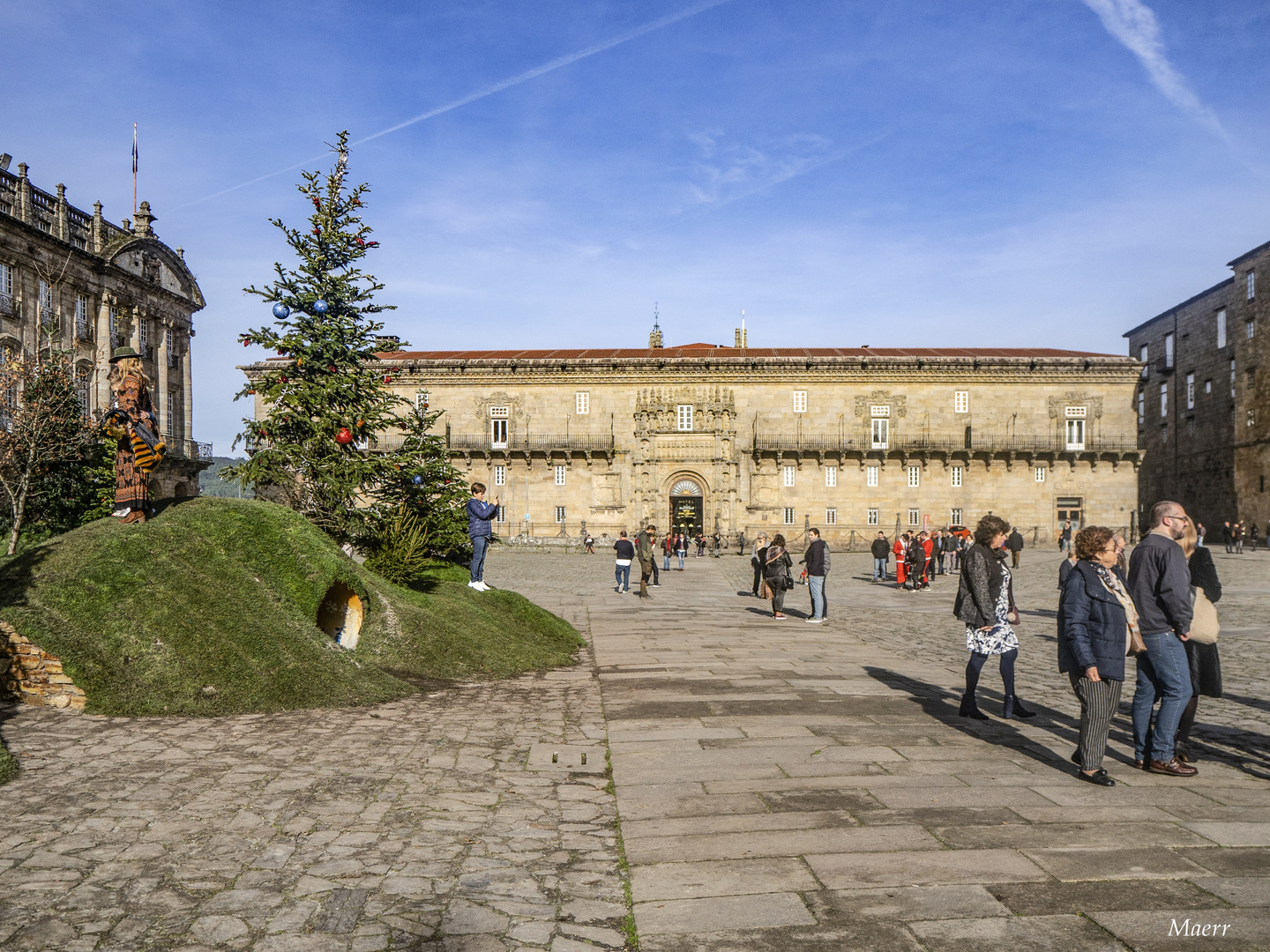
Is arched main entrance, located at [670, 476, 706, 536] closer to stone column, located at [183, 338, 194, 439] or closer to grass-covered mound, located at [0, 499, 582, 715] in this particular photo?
stone column, located at [183, 338, 194, 439]

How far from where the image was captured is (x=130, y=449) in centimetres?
803

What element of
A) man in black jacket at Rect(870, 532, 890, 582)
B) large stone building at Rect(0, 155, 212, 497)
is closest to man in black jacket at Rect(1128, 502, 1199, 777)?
man in black jacket at Rect(870, 532, 890, 582)

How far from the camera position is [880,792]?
5.01 meters

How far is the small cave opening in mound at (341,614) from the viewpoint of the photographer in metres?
8.41

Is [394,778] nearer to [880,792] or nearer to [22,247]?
[880,792]

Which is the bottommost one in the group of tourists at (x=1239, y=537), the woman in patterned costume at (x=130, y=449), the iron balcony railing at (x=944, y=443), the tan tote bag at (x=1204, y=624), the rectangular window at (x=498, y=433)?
the group of tourists at (x=1239, y=537)

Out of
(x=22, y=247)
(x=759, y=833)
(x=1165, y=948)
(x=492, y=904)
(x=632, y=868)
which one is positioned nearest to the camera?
(x=1165, y=948)

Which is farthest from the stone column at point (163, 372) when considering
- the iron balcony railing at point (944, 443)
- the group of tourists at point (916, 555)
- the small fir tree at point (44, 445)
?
the group of tourists at point (916, 555)

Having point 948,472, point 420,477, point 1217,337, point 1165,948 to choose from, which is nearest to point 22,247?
point 420,477

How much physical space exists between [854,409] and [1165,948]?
41607mm

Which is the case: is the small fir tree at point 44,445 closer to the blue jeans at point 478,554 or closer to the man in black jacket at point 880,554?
the blue jeans at point 478,554

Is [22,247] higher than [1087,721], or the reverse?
[22,247]

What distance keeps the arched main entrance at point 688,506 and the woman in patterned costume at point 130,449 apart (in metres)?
35.9

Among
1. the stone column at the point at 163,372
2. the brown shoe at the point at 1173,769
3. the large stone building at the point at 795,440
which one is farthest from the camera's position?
the large stone building at the point at 795,440
